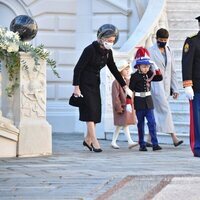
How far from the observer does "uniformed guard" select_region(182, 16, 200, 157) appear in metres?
11.1

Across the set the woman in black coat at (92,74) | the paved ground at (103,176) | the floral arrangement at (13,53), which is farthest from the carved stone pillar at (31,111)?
the woman in black coat at (92,74)

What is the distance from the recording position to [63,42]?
721 inches

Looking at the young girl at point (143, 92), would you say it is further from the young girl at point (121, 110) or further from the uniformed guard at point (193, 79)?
the uniformed guard at point (193, 79)

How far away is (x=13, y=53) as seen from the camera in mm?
11641

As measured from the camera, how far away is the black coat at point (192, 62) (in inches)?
436

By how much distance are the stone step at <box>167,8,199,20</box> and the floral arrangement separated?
717cm

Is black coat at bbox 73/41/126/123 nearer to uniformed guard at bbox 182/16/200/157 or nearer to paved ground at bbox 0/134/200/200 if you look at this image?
paved ground at bbox 0/134/200/200

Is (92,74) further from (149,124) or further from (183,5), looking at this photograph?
(183,5)

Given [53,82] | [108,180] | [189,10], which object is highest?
[189,10]

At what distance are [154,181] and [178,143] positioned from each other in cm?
460

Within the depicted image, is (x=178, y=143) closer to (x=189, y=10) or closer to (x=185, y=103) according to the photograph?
(x=185, y=103)

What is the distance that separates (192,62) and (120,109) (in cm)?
260

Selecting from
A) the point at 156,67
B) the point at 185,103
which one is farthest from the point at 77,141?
the point at 156,67

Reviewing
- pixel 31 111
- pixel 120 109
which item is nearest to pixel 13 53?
pixel 31 111
